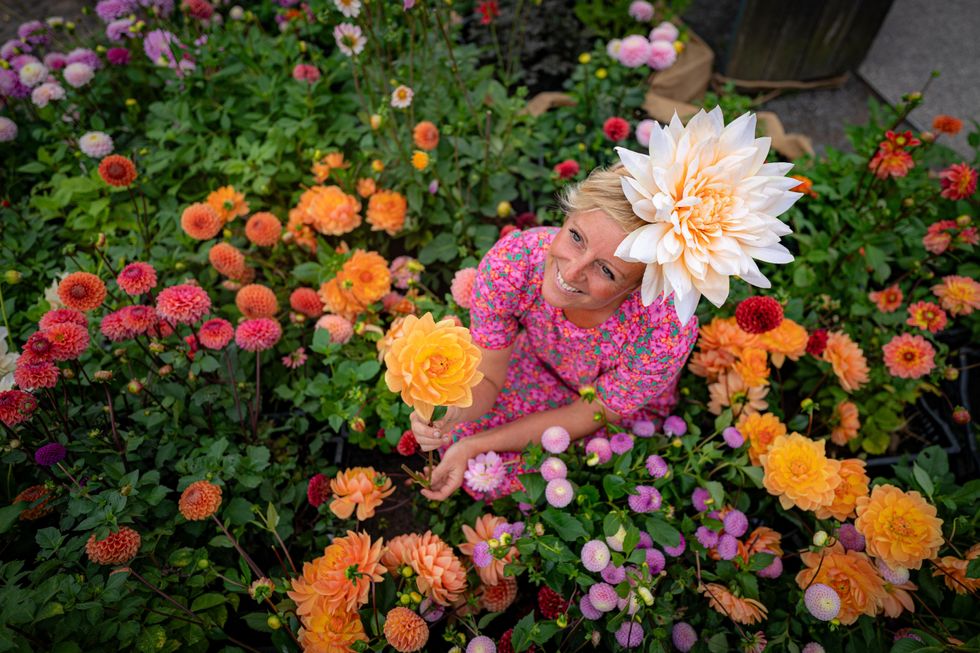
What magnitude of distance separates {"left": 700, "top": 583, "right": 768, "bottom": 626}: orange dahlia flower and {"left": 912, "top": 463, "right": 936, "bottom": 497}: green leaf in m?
0.52

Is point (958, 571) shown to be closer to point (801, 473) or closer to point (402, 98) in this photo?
point (801, 473)

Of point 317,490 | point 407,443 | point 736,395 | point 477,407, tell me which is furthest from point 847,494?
point 317,490

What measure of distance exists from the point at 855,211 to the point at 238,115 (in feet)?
8.27

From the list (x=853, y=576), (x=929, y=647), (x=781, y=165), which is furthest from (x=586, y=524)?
(x=781, y=165)

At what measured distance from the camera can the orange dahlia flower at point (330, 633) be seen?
4.09 feet

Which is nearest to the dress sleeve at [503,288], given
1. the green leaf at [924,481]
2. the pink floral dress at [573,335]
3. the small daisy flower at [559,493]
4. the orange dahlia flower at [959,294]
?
the pink floral dress at [573,335]

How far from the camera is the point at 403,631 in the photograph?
4.02ft

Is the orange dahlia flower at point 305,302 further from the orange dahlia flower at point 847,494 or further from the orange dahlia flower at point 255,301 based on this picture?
the orange dahlia flower at point 847,494

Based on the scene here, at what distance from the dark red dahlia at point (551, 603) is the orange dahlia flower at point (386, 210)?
1.32 m

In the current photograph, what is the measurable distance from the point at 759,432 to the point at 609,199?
844 mm

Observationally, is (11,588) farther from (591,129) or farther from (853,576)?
(591,129)

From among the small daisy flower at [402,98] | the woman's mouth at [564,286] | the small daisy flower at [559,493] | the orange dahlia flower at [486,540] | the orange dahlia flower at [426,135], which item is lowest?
the orange dahlia flower at [486,540]

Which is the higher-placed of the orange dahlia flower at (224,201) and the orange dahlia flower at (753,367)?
the orange dahlia flower at (753,367)

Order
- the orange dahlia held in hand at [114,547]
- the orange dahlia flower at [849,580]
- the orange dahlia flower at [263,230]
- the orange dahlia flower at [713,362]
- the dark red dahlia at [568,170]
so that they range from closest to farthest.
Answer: the orange dahlia held in hand at [114,547], the orange dahlia flower at [849,580], the orange dahlia flower at [713,362], the orange dahlia flower at [263,230], the dark red dahlia at [568,170]
